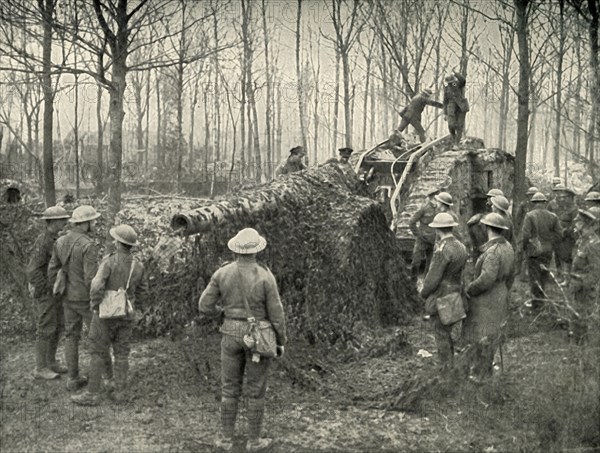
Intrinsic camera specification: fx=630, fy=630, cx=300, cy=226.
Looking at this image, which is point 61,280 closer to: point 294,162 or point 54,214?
point 54,214

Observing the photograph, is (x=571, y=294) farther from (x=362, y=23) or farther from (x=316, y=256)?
(x=362, y=23)

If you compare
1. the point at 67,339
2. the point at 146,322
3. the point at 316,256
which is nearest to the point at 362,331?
the point at 316,256

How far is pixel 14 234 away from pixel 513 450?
750 centimetres

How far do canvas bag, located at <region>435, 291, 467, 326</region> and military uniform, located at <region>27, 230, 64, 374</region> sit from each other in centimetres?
424

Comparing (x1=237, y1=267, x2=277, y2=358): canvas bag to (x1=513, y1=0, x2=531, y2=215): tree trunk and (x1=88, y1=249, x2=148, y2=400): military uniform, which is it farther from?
(x1=513, y1=0, x2=531, y2=215): tree trunk

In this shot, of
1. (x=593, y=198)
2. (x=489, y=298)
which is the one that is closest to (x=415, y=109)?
(x=593, y=198)

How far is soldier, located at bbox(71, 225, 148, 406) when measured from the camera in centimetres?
620

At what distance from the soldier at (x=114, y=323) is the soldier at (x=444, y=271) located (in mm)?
3081

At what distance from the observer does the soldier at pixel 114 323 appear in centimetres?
620

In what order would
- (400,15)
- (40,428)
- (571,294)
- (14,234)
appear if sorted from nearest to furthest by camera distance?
(40,428) < (571,294) < (14,234) < (400,15)

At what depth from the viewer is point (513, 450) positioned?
5.05 m

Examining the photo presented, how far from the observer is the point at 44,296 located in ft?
23.2

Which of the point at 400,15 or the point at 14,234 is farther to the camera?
the point at 400,15

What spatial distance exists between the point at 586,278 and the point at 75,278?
17.8 feet
